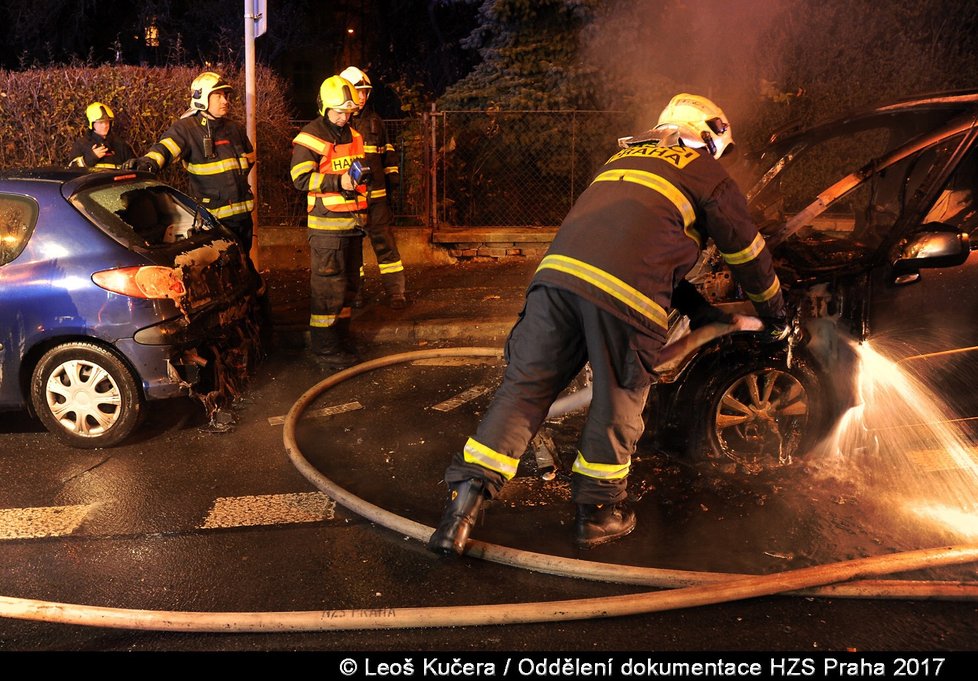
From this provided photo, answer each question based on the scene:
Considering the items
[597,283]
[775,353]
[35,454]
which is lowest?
[35,454]

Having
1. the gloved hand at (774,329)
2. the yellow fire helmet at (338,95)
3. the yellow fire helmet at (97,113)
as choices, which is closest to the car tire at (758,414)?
the gloved hand at (774,329)

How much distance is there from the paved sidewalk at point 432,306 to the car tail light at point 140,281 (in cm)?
233

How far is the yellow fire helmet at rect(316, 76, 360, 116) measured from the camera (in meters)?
6.58

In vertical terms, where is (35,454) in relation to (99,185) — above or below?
below

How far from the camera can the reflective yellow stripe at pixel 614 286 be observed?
12.1ft

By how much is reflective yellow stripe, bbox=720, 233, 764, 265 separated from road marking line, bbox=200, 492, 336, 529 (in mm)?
2249

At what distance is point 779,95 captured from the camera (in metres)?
12.6

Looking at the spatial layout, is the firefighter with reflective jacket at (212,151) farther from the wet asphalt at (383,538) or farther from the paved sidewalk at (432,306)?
the wet asphalt at (383,538)

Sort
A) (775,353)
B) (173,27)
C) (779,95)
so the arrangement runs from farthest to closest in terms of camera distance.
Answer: (173,27), (779,95), (775,353)

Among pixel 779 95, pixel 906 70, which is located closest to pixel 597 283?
pixel 779 95

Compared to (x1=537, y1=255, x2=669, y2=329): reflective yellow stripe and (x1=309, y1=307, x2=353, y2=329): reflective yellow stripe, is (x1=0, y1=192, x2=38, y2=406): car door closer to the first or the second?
(x1=309, y1=307, x2=353, y2=329): reflective yellow stripe

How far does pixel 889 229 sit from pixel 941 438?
46.6 inches

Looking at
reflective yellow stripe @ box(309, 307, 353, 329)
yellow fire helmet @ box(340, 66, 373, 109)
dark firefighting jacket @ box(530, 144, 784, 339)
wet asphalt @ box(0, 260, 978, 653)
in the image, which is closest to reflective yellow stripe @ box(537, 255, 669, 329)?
Result: dark firefighting jacket @ box(530, 144, 784, 339)
